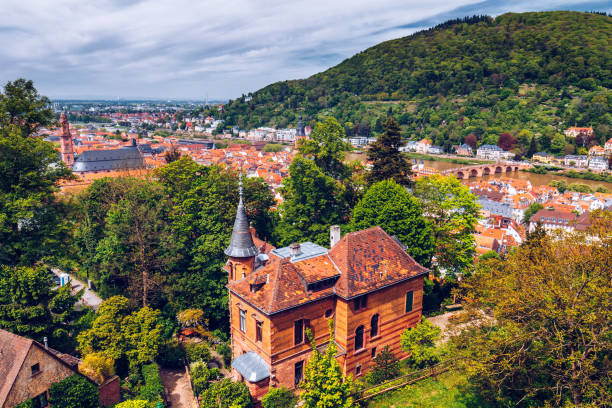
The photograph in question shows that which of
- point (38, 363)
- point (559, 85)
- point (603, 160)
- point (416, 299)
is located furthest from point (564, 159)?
point (38, 363)

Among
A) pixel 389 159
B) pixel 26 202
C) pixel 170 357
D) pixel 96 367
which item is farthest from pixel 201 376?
pixel 389 159

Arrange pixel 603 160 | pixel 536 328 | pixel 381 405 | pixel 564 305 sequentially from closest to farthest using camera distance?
1. pixel 564 305
2. pixel 536 328
3. pixel 381 405
4. pixel 603 160

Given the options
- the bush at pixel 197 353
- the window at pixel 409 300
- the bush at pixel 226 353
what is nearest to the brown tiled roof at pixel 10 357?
the bush at pixel 197 353

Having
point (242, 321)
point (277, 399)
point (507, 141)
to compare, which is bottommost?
point (277, 399)

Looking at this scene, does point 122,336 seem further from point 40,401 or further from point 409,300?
point 409,300

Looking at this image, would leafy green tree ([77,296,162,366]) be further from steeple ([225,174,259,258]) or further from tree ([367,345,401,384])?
tree ([367,345,401,384])

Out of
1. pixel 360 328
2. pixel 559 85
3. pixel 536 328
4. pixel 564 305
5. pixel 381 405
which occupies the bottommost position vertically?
pixel 381 405

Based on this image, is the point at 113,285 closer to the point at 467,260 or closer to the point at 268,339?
the point at 268,339

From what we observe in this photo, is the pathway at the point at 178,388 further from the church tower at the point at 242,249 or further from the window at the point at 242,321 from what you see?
the church tower at the point at 242,249
